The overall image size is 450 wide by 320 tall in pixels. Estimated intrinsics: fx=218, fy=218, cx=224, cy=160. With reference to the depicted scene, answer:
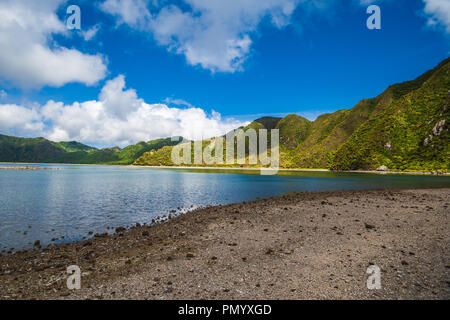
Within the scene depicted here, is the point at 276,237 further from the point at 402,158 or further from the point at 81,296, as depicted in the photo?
the point at 402,158

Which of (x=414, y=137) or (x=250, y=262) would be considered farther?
(x=414, y=137)

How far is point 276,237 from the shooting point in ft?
51.4

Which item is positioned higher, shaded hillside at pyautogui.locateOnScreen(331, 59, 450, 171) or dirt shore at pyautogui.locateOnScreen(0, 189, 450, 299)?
shaded hillside at pyautogui.locateOnScreen(331, 59, 450, 171)

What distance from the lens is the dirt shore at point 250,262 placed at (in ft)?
27.5

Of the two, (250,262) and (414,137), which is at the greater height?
(414,137)

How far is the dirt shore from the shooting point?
8.37m

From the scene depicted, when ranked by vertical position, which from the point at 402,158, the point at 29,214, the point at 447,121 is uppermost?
Result: the point at 447,121

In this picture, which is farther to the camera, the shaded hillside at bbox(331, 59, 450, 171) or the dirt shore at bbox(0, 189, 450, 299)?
the shaded hillside at bbox(331, 59, 450, 171)

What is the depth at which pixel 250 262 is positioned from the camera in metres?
11.3

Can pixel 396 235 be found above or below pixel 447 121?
below

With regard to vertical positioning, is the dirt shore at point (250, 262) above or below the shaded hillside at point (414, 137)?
below
